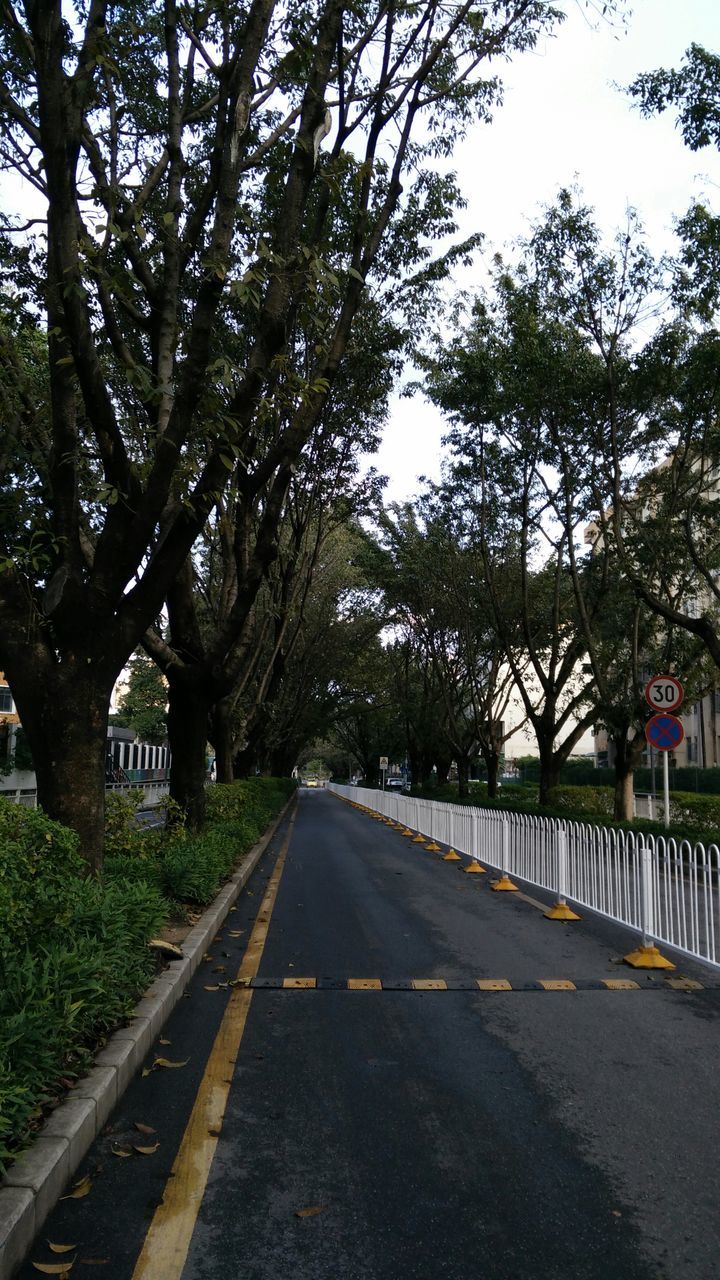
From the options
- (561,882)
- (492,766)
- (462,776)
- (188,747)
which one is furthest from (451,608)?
(561,882)

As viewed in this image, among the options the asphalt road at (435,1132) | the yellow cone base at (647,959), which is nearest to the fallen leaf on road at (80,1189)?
the asphalt road at (435,1132)

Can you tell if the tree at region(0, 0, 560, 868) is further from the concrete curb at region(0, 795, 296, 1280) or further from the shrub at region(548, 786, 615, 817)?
the shrub at region(548, 786, 615, 817)

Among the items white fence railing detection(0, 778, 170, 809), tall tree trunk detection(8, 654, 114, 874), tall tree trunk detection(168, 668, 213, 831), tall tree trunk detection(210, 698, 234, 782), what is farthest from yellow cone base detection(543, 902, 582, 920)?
tall tree trunk detection(210, 698, 234, 782)

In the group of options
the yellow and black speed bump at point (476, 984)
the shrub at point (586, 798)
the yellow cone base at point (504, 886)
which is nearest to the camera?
the yellow and black speed bump at point (476, 984)

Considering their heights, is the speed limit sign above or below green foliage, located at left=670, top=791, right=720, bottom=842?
above

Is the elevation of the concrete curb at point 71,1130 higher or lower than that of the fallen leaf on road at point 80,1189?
higher

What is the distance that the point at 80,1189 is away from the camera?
3.42m

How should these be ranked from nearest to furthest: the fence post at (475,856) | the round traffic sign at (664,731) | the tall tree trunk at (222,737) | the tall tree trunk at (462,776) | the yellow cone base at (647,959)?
1. the yellow cone base at (647,959)
2. the round traffic sign at (664,731)
3. the fence post at (475,856)
4. the tall tree trunk at (222,737)
5. the tall tree trunk at (462,776)

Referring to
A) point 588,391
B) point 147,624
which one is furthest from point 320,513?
point 147,624

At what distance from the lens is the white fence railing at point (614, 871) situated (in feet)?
24.7

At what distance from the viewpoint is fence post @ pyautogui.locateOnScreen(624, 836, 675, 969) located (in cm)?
732

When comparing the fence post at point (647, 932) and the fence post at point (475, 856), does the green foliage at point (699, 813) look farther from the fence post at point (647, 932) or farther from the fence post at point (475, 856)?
the fence post at point (647, 932)

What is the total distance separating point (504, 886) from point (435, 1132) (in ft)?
26.5

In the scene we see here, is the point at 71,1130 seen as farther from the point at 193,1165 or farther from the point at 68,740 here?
the point at 68,740
